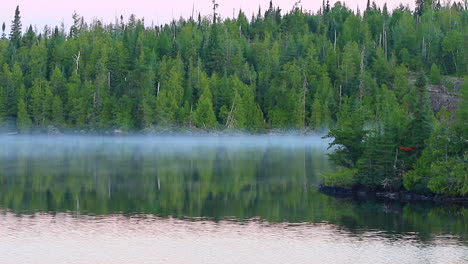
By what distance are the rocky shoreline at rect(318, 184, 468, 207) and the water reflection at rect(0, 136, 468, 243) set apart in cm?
183

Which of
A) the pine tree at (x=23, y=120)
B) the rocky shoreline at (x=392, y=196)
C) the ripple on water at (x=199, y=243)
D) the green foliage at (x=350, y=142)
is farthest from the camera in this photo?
the pine tree at (x=23, y=120)

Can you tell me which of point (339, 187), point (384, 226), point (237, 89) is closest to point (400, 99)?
point (237, 89)

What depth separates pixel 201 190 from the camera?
254 feet

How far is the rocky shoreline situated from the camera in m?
67.7

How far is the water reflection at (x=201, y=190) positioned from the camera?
60.4m

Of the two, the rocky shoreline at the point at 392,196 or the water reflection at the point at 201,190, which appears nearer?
the water reflection at the point at 201,190

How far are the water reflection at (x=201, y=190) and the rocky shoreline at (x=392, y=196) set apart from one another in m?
1.83

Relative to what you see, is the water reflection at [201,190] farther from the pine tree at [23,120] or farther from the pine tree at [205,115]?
the pine tree at [23,120]

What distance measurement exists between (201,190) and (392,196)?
62.9 feet

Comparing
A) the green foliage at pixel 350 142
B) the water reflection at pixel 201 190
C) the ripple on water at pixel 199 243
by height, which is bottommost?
the ripple on water at pixel 199 243

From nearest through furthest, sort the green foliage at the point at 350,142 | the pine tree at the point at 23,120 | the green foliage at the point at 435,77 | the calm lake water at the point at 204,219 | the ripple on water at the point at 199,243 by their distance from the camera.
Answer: the ripple on water at the point at 199,243 < the calm lake water at the point at 204,219 < the green foliage at the point at 350,142 < the green foliage at the point at 435,77 < the pine tree at the point at 23,120

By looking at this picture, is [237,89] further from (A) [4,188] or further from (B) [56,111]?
(A) [4,188]

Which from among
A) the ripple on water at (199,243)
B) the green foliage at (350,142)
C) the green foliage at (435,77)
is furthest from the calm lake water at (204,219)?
A: the green foliage at (435,77)

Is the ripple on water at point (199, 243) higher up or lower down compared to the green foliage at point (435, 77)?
lower down
